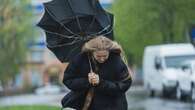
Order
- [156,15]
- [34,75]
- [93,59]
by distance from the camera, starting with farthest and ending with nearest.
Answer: [34,75]
[156,15]
[93,59]

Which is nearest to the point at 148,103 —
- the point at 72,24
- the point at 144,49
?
the point at 72,24

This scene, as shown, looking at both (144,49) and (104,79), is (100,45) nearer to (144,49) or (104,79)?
(104,79)

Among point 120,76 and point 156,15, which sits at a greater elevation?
point 120,76

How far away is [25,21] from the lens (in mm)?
69312

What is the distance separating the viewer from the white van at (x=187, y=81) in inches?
1017

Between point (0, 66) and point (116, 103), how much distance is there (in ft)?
205

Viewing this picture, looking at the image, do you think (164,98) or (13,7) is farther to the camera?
(13,7)

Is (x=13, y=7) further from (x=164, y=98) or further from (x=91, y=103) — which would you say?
(x=91, y=103)

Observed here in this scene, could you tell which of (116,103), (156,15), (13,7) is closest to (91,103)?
(116,103)

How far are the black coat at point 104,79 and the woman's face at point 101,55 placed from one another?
3.5 inches

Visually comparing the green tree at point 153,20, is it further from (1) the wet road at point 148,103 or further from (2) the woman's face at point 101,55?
(2) the woman's face at point 101,55

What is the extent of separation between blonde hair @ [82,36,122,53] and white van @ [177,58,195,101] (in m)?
17.6

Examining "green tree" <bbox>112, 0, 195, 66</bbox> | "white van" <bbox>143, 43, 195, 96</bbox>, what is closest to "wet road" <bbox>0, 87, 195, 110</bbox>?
"white van" <bbox>143, 43, 195, 96</bbox>

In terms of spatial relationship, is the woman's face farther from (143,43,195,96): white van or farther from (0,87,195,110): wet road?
(143,43,195,96): white van
